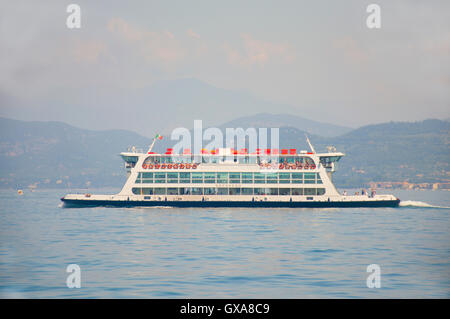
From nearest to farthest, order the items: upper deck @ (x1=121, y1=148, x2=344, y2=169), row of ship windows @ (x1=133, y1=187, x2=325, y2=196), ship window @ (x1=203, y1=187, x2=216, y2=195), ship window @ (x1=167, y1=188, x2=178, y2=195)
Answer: row of ship windows @ (x1=133, y1=187, x2=325, y2=196) → upper deck @ (x1=121, y1=148, x2=344, y2=169) → ship window @ (x1=167, y1=188, x2=178, y2=195) → ship window @ (x1=203, y1=187, x2=216, y2=195)

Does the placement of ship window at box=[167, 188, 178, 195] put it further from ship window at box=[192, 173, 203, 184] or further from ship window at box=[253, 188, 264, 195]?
ship window at box=[253, 188, 264, 195]

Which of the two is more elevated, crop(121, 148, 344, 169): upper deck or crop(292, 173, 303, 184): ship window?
crop(121, 148, 344, 169): upper deck

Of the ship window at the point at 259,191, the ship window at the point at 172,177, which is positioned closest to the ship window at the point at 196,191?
the ship window at the point at 172,177

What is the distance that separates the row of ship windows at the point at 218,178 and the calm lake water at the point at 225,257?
49.0 ft

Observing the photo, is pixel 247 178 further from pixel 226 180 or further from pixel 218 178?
pixel 218 178

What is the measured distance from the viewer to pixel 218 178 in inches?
2849

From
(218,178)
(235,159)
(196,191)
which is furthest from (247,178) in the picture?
(196,191)

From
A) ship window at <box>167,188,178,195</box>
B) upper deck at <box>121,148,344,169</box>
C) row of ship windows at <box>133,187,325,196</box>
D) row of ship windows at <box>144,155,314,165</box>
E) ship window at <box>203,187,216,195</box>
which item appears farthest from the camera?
row of ship windows at <box>144,155,314,165</box>

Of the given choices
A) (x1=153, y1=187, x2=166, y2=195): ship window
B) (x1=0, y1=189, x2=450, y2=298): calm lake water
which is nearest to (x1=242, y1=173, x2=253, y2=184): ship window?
(x1=153, y1=187, x2=166, y2=195): ship window

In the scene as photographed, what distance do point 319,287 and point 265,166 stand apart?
47.8m

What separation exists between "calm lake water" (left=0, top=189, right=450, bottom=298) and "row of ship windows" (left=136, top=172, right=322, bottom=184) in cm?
1493

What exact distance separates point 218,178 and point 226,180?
973 millimetres

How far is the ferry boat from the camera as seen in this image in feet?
233
